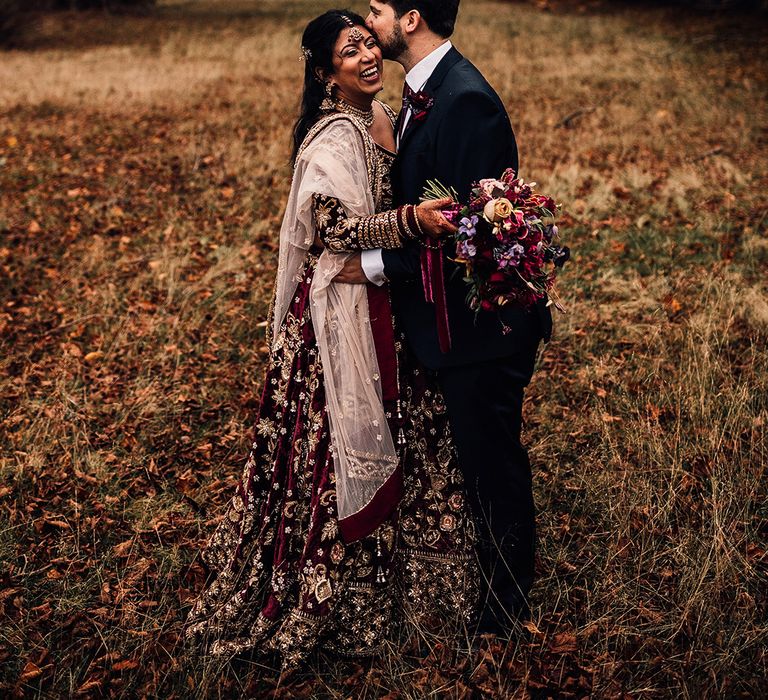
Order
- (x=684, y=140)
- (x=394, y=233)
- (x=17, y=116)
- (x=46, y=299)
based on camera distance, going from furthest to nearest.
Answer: (x=17, y=116), (x=684, y=140), (x=46, y=299), (x=394, y=233)

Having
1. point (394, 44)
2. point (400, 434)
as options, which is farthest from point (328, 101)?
point (400, 434)

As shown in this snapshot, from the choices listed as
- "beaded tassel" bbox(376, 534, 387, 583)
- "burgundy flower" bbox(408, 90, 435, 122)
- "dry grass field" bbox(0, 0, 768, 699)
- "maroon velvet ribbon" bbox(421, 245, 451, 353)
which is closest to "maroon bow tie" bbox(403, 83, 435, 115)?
"burgundy flower" bbox(408, 90, 435, 122)

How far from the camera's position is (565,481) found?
13.8 feet

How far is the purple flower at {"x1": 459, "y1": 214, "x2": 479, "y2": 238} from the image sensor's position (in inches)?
96.3

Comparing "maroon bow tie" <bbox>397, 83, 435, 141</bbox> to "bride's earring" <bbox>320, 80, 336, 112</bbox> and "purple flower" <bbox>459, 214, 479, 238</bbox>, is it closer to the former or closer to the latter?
"bride's earring" <bbox>320, 80, 336, 112</bbox>

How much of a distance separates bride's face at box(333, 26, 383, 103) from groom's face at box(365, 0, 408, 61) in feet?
0.13

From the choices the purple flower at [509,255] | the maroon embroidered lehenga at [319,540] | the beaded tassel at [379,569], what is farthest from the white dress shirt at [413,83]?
the beaded tassel at [379,569]

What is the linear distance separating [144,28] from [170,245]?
18.8 meters

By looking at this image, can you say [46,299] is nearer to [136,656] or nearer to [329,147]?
[136,656]

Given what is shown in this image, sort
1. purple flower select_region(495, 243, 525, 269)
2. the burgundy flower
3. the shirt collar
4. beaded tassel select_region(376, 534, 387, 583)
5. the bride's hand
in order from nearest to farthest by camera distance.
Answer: purple flower select_region(495, 243, 525, 269) → the bride's hand → the burgundy flower → the shirt collar → beaded tassel select_region(376, 534, 387, 583)

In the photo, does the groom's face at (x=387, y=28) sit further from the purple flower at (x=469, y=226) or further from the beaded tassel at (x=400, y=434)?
the beaded tassel at (x=400, y=434)

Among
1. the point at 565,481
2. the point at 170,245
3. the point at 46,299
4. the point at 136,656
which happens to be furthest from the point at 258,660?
the point at 170,245

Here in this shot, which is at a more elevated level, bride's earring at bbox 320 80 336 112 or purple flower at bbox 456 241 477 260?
bride's earring at bbox 320 80 336 112

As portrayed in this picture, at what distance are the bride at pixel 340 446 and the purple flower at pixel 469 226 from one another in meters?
0.15
